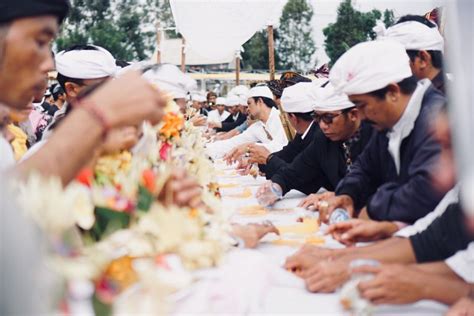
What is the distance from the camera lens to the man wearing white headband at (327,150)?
10.9 ft

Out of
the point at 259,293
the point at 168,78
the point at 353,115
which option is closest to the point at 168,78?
the point at 168,78

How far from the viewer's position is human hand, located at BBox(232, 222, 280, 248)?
235 cm

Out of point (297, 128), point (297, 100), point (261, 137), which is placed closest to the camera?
point (297, 100)

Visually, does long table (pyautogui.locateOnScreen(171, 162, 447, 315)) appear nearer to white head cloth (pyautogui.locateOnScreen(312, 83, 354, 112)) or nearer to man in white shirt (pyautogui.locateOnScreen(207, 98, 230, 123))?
white head cloth (pyautogui.locateOnScreen(312, 83, 354, 112))

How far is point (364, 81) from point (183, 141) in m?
1.17

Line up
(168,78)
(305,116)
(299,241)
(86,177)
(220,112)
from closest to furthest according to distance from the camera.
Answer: (86,177), (299,241), (168,78), (305,116), (220,112)

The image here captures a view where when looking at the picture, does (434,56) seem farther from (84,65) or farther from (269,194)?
(84,65)

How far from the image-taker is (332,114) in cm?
337

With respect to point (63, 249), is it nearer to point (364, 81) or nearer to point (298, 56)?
point (364, 81)

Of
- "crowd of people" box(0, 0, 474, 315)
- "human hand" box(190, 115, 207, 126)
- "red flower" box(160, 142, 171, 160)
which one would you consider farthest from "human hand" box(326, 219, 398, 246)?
"human hand" box(190, 115, 207, 126)

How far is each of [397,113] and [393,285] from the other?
3.01 feet

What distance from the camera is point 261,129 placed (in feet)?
21.5

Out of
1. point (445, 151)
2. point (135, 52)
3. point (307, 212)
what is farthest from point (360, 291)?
point (135, 52)

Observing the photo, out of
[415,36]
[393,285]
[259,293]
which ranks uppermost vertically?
[415,36]
